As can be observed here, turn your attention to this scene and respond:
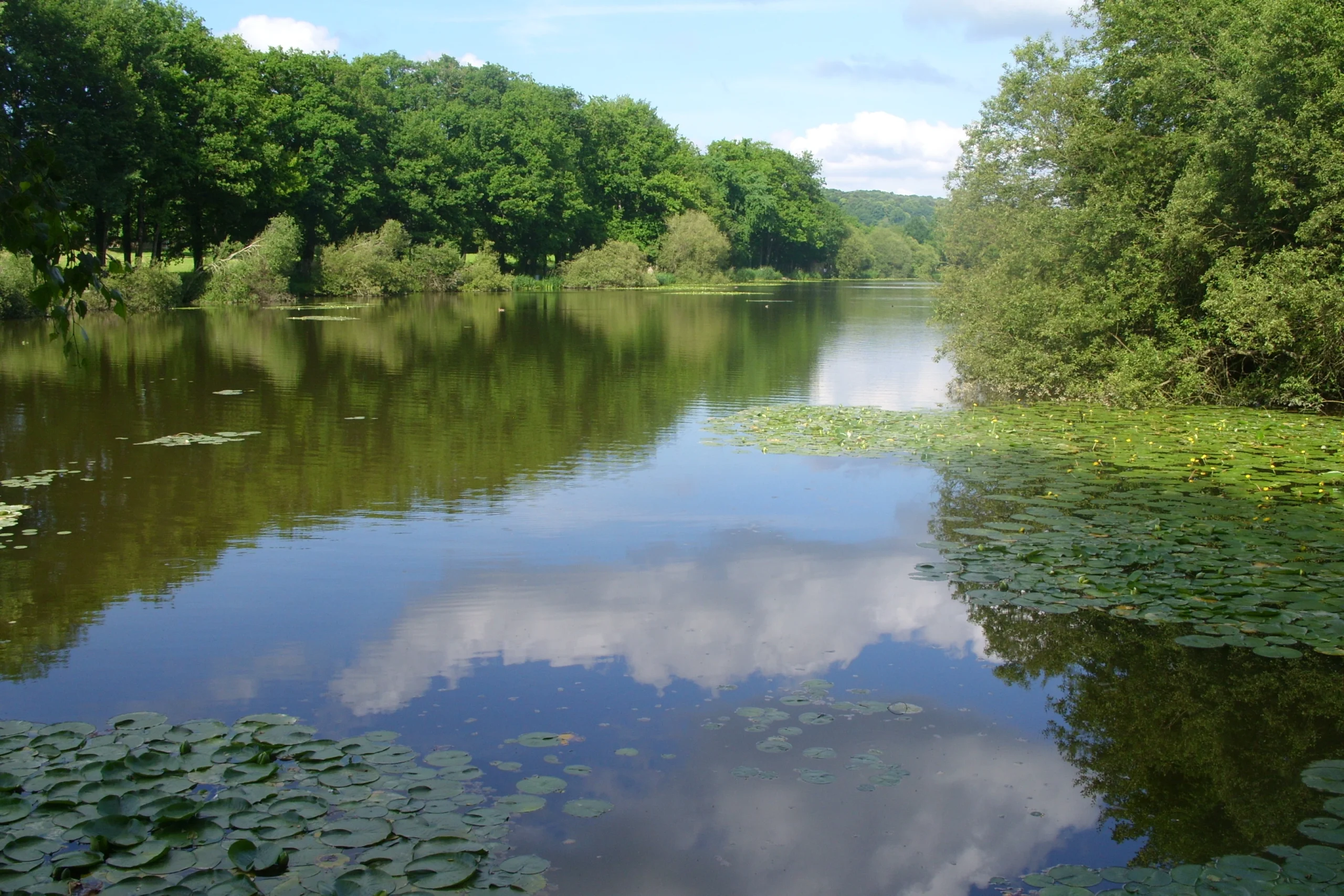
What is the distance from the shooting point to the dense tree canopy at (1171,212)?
16.2 meters

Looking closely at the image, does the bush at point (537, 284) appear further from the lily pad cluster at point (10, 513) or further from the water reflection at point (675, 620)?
the water reflection at point (675, 620)

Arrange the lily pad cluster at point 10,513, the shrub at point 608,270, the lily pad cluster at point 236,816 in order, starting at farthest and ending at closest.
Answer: the shrub at point 608,270 < the lily pad cluster at point 10,513 < the lily pad cluster at point 236,816

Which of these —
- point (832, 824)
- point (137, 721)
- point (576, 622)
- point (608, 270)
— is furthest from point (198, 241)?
point (832, 824)

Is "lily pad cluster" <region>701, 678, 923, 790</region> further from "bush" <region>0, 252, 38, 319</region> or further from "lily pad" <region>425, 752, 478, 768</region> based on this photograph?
"bush" <region>0, 252, 38, 319</region>

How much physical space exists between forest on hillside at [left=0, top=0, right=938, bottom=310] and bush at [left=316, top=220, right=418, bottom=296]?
0.36 feet

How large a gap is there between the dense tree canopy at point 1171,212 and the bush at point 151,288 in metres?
31.8

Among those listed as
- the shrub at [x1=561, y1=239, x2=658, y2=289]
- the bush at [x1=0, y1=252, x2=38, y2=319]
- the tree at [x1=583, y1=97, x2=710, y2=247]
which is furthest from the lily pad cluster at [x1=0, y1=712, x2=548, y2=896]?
the tree at [x1=583, y1=97, x2=710, y2=247]

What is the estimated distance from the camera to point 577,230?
84.7 m

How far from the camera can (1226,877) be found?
4.85m

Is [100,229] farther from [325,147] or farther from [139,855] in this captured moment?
[139,855]

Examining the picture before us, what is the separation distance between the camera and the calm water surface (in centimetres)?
560

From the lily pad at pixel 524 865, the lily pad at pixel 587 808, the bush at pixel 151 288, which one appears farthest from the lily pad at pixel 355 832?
the bush at pixel 151 288

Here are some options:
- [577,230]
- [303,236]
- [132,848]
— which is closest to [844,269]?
[577,230]

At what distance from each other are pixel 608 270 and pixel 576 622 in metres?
69.6
